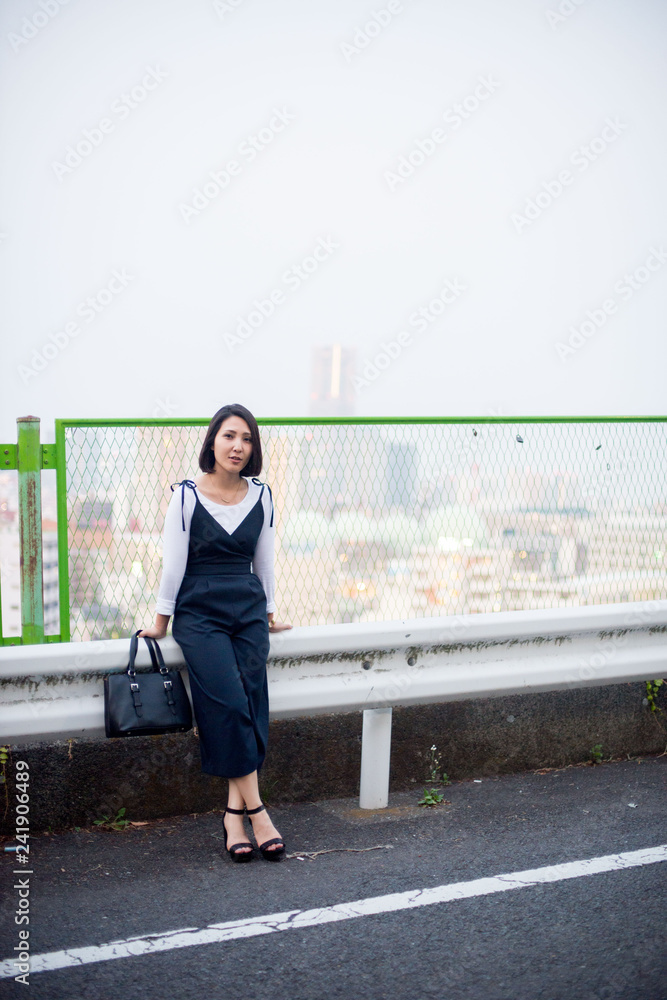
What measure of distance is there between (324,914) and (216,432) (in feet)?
6.38

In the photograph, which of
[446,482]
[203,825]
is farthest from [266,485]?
[203,825]

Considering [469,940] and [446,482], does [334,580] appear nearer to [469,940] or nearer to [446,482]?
[446,482]

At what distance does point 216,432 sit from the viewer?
4051mm

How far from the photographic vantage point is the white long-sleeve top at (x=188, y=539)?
150 inches

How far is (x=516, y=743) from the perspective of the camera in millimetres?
4461

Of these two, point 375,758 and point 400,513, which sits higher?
point 400,513

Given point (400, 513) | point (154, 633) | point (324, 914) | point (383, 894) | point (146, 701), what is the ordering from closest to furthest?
1. point (324, 914)
2. point (383, 894)
3. point (146, 701)
4. point (154, 633)
5. point (400, 513)

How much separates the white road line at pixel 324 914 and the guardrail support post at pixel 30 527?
5.05ft

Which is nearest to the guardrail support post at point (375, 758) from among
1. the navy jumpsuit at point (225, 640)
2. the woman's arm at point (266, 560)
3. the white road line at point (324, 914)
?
the navy jumpsuit at point (225, 640)

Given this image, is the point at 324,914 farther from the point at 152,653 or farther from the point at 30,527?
the point at 30,527

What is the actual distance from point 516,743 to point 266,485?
1.69 metres

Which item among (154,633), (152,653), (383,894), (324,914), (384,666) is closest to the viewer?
(324,914)

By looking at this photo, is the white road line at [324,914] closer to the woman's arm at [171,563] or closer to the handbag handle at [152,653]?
the handbag handle at [152,653]

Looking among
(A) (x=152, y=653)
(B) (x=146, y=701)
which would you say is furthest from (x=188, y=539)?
(B) (x=146, y=701)
